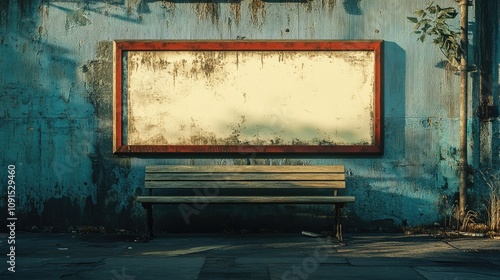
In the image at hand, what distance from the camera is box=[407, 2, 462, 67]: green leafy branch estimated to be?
997 cm

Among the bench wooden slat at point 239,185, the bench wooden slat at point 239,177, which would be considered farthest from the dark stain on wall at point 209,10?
the bench wooden slat at point 239,185

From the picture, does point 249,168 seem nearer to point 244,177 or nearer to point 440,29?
point 244,177

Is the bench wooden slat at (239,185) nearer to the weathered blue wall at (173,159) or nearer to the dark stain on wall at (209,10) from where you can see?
the weathered blue wall at (173,159)

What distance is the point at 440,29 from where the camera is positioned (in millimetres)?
9984

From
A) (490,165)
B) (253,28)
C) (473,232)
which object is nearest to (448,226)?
(473,232)

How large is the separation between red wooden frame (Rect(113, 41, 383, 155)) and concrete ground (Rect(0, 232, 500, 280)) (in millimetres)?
1096

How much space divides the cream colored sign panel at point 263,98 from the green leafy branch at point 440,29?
76 centimetres

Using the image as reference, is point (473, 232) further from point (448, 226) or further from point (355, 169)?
point (355, 169)

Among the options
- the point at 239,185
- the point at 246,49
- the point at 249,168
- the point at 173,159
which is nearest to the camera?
the point at 239,185

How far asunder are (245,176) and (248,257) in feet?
6.55

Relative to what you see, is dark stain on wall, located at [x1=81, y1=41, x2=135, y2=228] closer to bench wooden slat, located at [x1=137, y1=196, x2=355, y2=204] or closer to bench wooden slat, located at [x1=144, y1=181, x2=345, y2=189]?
bench wooden slat, located at [x1=144, y1=181, x2=345, y2=189]

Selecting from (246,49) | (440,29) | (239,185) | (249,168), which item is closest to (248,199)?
(239,185)

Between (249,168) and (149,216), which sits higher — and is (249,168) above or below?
above

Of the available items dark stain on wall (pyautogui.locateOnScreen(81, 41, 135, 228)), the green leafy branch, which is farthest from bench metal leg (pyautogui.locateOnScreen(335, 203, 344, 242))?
dark stain on wall (pyautogui.locateOnScreen(81, 41, 135, 228))
